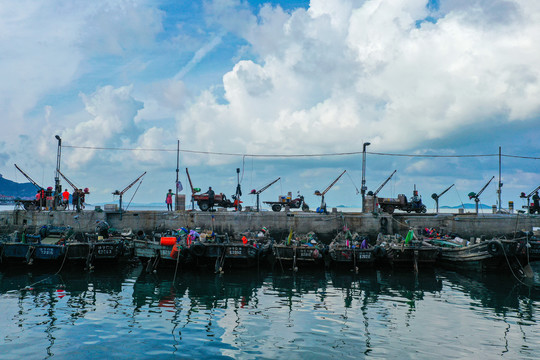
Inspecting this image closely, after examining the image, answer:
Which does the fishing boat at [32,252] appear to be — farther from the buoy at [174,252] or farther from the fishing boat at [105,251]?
the buoy at [174,252]

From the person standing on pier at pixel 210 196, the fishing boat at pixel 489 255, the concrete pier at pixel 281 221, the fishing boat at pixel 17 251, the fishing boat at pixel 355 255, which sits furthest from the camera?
the person standing on pier at pixel 210 196

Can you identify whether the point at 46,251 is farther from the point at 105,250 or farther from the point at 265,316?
the point at 265,316

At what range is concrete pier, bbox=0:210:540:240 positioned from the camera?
3008cm

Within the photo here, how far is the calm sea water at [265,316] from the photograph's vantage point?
998cm

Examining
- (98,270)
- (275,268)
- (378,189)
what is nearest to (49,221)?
(98,270)

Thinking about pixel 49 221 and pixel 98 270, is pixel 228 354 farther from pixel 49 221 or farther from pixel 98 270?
pixel 49 221

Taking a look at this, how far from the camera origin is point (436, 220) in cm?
3059

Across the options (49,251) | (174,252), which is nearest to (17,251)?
(49,251)

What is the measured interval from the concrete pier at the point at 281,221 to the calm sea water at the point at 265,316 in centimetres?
911

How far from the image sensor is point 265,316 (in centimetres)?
1336

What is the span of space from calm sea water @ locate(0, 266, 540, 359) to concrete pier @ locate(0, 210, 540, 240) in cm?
911

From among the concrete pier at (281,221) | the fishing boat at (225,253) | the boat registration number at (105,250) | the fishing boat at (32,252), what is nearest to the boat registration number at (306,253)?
the fishing boat at (225,253)

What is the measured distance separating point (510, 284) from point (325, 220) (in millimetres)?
13453

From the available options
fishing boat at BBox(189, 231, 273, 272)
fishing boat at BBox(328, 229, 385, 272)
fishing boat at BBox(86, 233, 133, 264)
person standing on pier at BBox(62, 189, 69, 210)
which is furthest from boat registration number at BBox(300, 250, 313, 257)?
person standing on pier at BBox(62, 189, 69, 210)
